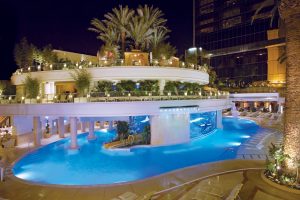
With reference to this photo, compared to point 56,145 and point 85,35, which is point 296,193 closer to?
point 56,145

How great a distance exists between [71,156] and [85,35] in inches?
1178

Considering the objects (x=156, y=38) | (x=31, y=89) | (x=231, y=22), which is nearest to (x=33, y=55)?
(x=31, y=89)

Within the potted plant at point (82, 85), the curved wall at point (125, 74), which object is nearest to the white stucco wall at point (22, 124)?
the curved wall at point (125, 74)

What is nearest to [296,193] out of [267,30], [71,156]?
[71,156]

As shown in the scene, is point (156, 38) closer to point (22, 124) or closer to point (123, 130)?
point (123, 130)

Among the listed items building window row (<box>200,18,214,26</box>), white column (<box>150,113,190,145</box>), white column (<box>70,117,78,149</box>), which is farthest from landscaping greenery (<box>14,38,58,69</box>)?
building window row (<box>200,18,214,26</box>)

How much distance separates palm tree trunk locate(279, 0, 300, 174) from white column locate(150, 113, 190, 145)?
1291 centimetres

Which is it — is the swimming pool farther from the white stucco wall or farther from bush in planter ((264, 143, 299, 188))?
bush in planter ((264, 143, 299, 188))

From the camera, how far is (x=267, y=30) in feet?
199

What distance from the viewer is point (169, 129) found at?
23.6 m

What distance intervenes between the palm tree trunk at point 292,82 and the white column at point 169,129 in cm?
1291

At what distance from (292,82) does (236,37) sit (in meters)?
60.1

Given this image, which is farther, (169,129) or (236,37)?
(236,37)

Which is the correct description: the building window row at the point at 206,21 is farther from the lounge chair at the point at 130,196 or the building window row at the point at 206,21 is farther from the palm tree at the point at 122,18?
the lounge chair at the point at 130,196
